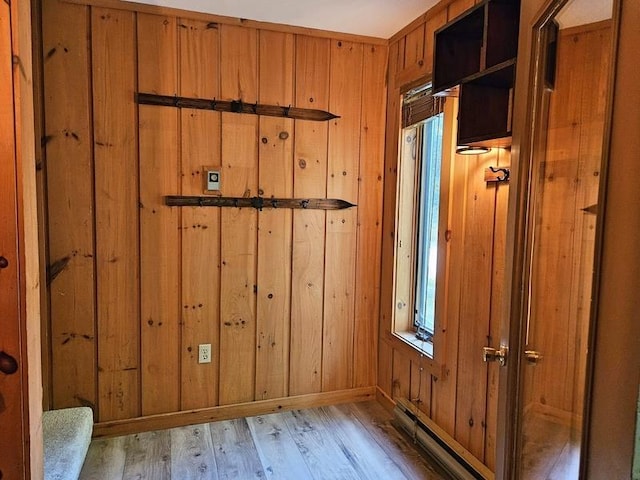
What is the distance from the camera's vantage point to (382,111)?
2865 mm

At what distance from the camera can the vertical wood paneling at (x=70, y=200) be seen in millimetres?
2270

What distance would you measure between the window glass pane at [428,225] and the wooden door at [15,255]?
6.29 ft

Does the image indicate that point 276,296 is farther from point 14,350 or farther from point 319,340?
point 14,350

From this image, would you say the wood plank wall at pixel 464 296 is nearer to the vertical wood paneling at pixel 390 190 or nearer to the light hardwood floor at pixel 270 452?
the vertical wood paneling at pixel 390 190

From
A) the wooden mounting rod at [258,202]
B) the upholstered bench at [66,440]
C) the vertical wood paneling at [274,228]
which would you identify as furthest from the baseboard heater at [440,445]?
the upholstered bench at [66,440]

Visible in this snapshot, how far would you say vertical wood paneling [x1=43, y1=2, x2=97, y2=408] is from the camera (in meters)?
2.27

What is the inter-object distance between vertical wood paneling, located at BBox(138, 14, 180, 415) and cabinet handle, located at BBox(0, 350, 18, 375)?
1.45m

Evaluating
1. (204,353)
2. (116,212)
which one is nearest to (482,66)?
(116,212)

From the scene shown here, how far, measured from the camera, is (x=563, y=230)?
1.07 meters

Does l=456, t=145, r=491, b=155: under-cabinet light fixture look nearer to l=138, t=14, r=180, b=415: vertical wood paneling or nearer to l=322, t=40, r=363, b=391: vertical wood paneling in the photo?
l=322, t=40, r=363, b=391: vertical wood paneling

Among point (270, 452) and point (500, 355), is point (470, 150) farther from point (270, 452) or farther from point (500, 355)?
point (270, 452)

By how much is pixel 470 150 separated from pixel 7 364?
71.9 inches

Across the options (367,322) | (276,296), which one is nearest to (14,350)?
(276,296)

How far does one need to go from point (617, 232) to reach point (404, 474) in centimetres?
188
